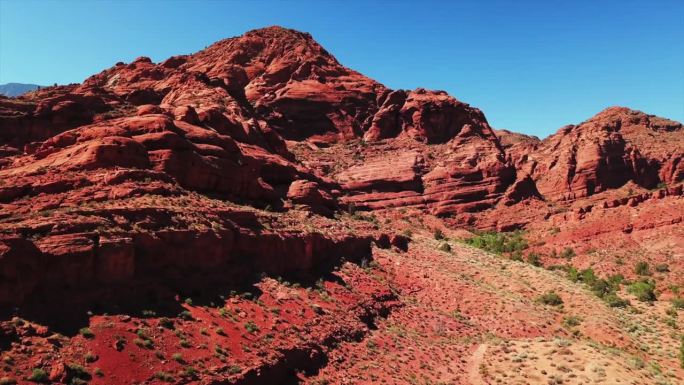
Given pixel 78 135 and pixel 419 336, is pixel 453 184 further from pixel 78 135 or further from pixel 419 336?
pixel 78 135

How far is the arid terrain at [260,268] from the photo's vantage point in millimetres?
18938

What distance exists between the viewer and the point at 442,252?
54969 millimetres

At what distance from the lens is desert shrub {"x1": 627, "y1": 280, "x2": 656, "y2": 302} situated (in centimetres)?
5177

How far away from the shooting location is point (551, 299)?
45.2m

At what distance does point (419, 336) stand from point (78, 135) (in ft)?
84.8

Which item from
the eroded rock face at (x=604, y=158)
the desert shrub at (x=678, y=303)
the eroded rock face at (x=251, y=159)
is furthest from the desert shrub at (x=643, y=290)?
the eroded rock face at (x=604, y=158)

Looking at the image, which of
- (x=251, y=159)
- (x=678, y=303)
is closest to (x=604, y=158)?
(x=678, y=303)

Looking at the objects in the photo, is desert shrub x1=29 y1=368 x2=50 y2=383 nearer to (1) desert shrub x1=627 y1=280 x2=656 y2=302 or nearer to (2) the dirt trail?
(2) the dirt trail

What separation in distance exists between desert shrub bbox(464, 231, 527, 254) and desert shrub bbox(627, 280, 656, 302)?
18.2 meters

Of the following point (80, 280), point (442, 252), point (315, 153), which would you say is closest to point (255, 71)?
point (315, 153)

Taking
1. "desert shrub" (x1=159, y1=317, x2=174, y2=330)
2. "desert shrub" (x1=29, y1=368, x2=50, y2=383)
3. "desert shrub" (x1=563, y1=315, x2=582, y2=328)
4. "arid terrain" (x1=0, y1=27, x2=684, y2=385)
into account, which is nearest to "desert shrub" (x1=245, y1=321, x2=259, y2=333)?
"arid terrain" (x1=0, y1=27, x2=684, y2=385)

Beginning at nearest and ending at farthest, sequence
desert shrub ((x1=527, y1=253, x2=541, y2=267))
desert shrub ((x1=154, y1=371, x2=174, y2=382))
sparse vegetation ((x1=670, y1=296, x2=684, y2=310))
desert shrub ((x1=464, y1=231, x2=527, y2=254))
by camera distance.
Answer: desert shrub ((x1=154, y1=371, x2=174, y2=382)) < sparse vegetation ((x1=670, y1=296, x2=684, y2=310)) < desert shrub ((x1=527, y1=253, x2=541, y2=267)) < desert shrub ((x1=464, y1=231, x2=527, y2=254))

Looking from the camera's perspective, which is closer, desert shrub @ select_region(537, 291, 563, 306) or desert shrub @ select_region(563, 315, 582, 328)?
desert shrub @ select_region(563, 315, 582, 328)

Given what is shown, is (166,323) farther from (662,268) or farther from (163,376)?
(662,268)
